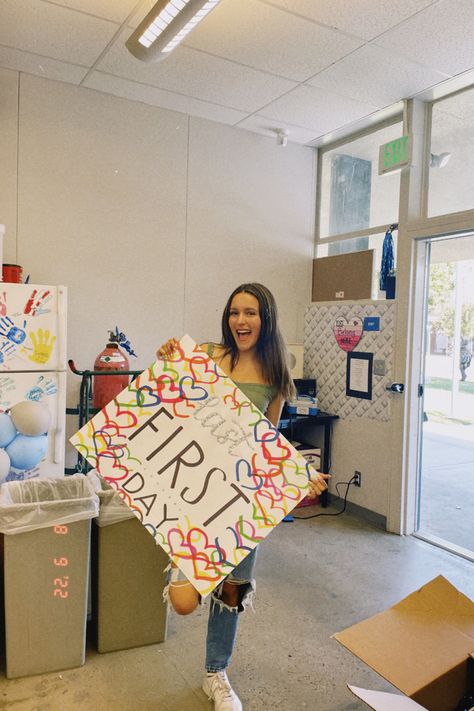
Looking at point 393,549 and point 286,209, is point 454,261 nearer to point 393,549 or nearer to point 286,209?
point 286,209

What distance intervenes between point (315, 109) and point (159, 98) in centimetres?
104

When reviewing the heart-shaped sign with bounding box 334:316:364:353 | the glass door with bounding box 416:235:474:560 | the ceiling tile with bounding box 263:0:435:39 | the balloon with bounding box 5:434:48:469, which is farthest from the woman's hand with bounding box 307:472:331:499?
the heart-shaped sign with bounding box 334:316:364:353

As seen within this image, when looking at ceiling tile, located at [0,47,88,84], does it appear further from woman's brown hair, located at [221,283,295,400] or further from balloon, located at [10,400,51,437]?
woman's brown hair, located at [221,283,295,400]

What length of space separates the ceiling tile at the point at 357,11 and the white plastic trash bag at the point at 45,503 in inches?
91.3

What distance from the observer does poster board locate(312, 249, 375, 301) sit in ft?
12.9

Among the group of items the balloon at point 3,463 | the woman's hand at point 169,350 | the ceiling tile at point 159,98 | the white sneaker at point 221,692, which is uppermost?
the ceiling tile at point 159,98

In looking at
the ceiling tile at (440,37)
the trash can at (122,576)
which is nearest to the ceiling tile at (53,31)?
the ceiling tile at (440,37)

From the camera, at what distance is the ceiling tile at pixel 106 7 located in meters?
2.51

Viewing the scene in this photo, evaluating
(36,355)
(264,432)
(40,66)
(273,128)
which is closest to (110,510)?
(264,432)

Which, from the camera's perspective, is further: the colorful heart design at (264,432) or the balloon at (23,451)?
the balloon at (23,451)

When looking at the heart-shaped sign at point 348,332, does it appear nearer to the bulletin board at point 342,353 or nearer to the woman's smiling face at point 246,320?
the bulletin board at point 342,353

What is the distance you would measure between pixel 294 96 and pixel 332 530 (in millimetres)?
2851

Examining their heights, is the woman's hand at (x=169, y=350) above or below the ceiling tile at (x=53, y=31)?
below

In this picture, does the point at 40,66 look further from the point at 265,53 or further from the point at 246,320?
the point at 246,320
